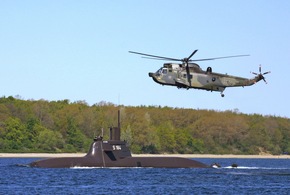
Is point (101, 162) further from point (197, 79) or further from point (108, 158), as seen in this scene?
point (197, 79)

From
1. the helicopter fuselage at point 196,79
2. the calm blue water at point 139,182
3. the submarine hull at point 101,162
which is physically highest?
the helicopter fuselage at point 196,79

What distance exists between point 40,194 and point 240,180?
33.4 metres

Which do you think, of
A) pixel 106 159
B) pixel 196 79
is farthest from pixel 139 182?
pixel 106 159

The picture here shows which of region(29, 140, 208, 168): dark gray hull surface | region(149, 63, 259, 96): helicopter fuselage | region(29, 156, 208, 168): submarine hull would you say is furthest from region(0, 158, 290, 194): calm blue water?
region(149, 63, 259, 96): helicopter fuselage

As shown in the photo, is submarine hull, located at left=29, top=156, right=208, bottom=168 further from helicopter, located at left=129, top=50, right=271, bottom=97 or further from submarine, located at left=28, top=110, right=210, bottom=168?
helicopter, located at left=129, top=50, right=271, bottom=97

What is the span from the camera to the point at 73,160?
12950 cm

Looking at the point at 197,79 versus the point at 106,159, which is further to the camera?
the point at 106,159

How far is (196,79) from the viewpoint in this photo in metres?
105

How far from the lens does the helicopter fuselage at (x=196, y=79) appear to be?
105m

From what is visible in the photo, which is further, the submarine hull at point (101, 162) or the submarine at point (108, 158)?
the submarine hull at point (101, 162)

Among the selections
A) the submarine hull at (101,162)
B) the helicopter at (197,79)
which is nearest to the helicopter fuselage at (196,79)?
the helicopter at (197,79)

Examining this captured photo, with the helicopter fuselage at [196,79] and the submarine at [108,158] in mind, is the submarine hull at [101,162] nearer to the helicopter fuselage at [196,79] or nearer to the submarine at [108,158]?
the submarine at [108,158]

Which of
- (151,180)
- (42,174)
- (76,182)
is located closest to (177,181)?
(151,180)

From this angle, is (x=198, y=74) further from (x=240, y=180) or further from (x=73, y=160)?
(x=73, y=160)
